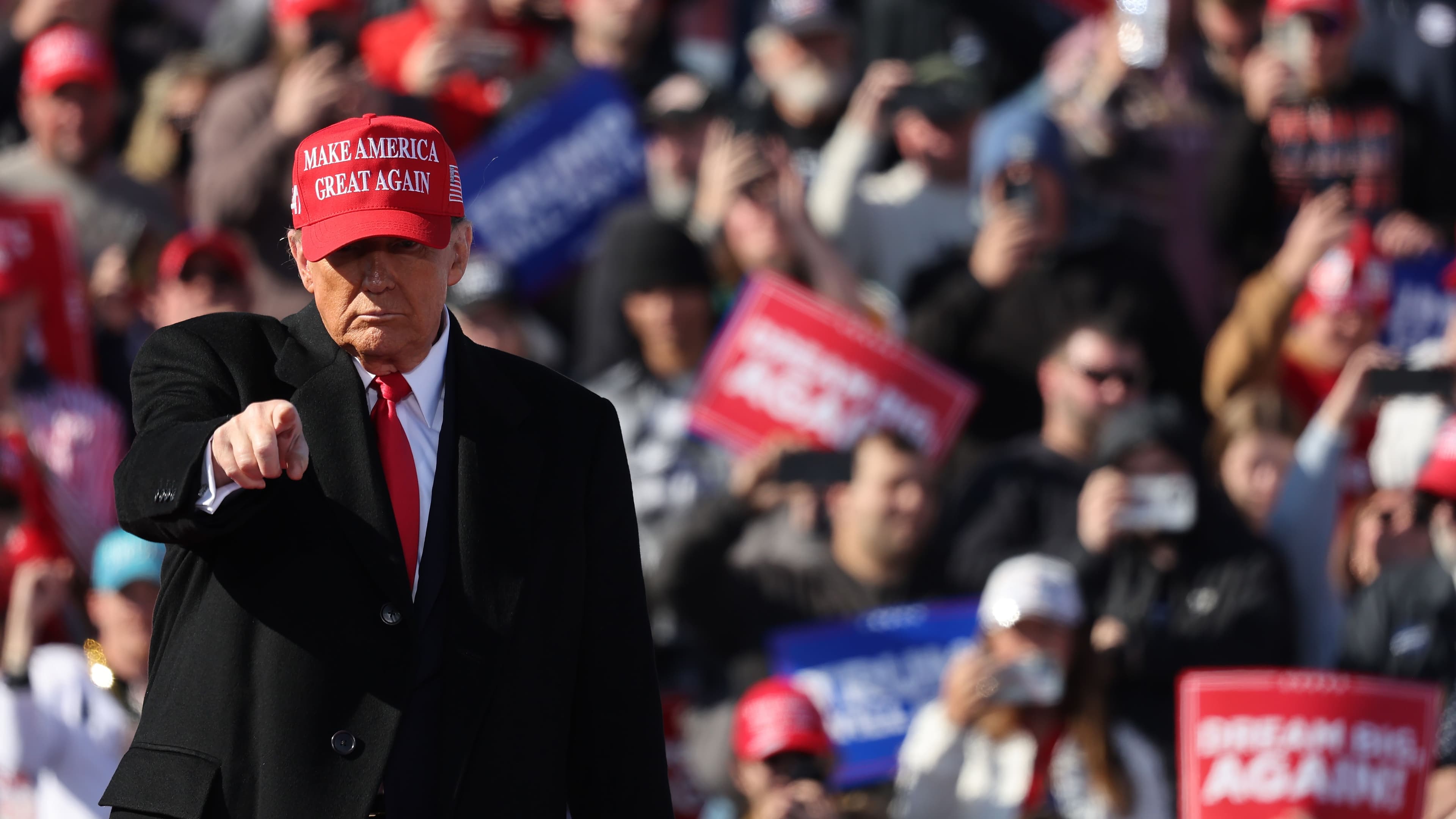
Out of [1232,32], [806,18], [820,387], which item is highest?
[1232,32]

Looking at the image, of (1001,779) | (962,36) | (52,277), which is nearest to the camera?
(1001,779)

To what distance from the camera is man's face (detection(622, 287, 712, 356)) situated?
22.8ft

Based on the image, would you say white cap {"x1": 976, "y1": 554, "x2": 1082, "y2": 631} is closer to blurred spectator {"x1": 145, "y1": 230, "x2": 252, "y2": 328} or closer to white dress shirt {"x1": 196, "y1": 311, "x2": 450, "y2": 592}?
blurred spectator {"x1": 145, "y1": 230, "x2": 252, "y2": 328}

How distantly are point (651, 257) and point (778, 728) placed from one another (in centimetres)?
189

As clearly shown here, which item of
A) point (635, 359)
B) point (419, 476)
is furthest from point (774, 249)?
point (419, 476)

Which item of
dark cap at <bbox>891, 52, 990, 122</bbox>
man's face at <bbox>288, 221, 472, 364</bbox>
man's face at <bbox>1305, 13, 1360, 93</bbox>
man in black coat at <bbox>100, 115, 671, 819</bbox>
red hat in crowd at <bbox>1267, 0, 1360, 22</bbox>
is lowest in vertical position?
man in black coat at <bbox>100, 115, 671, 819</bbox>

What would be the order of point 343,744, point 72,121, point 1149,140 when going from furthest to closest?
1. point 1149,140
2. point 72,121
3. point 343,744

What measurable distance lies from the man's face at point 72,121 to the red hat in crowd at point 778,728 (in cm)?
326

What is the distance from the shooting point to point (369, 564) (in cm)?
236

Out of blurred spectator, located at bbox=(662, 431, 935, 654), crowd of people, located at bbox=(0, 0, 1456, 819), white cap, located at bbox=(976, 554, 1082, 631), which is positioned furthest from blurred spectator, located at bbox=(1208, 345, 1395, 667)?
blurred spectator, located at bbox=(662, 431, 935, 654)

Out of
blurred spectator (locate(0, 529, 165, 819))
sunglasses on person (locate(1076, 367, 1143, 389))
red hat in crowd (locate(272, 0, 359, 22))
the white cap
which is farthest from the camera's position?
red hat in crowd (locate(272, 0, 359, 22))

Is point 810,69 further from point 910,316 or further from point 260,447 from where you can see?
point 260,447

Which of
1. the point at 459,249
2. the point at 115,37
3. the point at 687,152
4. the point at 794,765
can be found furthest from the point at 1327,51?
the point at 459,249

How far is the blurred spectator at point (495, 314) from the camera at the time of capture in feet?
22.6
